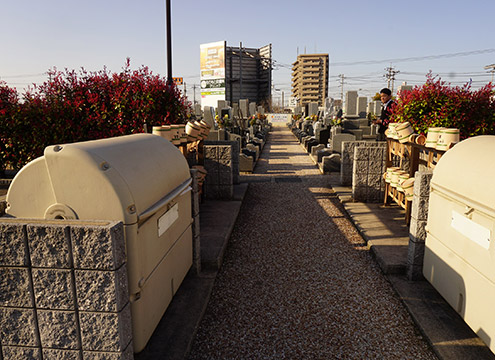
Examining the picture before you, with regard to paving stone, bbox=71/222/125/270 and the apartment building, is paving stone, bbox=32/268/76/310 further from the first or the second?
the apartment building

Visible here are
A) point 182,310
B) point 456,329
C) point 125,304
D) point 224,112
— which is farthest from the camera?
point 224,112

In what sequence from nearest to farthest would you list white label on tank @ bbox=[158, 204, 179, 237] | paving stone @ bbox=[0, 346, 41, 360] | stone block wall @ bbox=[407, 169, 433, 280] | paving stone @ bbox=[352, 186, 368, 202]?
paving stone @ bbox=[0, 346, 41, 360] < white label on tank @ bbox=[158, 204, 179, 237] < stone block wall @ bbox=[407, 169, 433, 280] < paving stone @ bbox=[352, 186, 368, 202]

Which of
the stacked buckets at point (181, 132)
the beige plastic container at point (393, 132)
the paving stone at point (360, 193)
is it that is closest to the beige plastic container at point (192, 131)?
the stacked buckets at point (181, 132)

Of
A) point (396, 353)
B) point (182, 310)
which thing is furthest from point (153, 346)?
point (396, 353)

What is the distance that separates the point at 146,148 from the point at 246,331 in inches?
87.6

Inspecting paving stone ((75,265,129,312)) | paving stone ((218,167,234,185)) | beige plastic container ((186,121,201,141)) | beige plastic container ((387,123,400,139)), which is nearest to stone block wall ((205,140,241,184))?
paving stone ((218,167,234,185))

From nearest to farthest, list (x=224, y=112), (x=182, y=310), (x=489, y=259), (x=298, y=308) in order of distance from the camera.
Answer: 1. (x=489, y=259)
2. (x=182, y=310)
3. (x=298, y=308)
4. (x=224, y=112)

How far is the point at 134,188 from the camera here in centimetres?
290

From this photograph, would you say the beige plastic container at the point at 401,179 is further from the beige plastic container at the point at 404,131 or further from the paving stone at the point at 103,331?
the paving stone at the point at 103,331

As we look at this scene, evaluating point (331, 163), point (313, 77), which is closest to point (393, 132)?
point (331, 163)

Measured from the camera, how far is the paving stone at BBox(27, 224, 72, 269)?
2.47 metres

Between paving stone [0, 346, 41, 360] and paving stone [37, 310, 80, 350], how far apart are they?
9cm

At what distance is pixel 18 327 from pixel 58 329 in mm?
313

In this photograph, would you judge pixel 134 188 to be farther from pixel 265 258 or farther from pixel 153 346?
pixel 265 258
